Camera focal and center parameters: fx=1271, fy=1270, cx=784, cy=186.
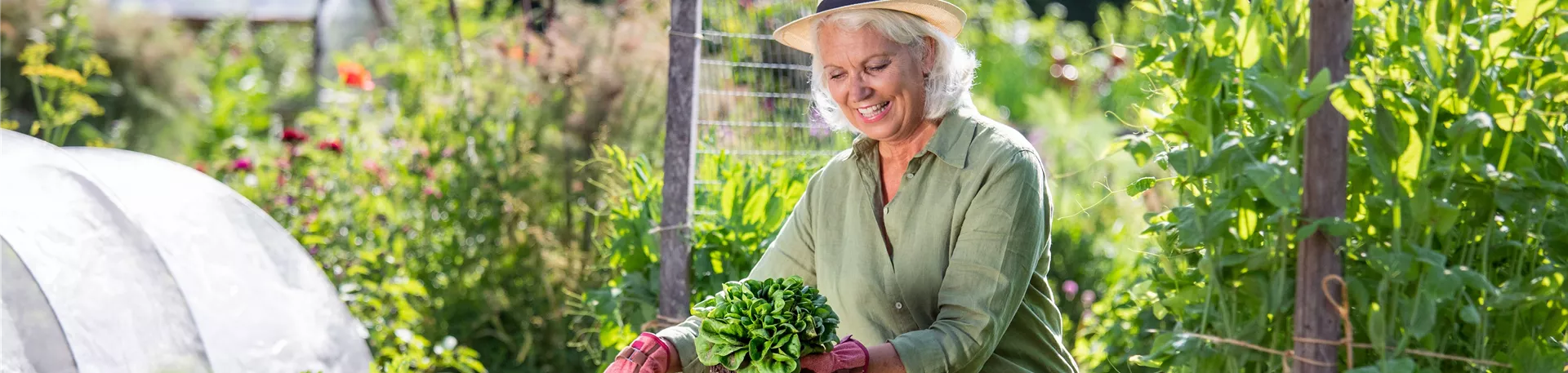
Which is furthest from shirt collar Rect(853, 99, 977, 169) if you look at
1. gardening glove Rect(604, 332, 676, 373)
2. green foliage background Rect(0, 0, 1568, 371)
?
gardening glove Rect(604, 332, 676, 373)

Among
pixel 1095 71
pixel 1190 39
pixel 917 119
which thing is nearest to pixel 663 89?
pixel 917 119

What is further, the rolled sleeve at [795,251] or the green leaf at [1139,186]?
the rolled sleeve at [795,251]

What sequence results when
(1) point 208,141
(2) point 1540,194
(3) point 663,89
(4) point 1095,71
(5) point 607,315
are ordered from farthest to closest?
(4) point 1095,71 → (1) point 208,141 → (3) point 663,89 → (5) point 607,315 → (2) point 1540,194

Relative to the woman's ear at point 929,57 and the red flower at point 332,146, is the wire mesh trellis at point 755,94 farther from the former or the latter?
the red flower at point 332,146

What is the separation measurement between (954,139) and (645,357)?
64 centimetres

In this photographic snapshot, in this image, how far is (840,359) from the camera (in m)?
1.89

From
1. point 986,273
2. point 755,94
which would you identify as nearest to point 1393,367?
point 986,273

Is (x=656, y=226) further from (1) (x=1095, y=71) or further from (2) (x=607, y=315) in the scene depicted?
(1) (x=1095, y=71)

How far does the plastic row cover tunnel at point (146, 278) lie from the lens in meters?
2.59

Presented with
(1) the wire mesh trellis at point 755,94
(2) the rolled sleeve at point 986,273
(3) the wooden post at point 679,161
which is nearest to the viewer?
(2) the rolled sleeve at point 986,273

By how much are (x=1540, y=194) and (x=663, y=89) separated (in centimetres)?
352

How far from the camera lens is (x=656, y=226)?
11.2 feet

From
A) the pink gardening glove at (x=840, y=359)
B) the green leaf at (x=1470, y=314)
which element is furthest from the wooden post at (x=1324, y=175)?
the pink gardening glove at (x=840, y=359)

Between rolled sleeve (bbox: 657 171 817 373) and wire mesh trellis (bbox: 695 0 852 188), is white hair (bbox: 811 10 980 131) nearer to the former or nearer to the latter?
rolled sleeve (bbox: 657 171 817 373)
